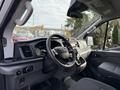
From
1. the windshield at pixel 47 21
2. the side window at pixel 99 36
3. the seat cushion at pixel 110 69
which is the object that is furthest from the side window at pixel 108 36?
the windshield at pixel 47 21

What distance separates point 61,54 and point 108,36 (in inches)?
49.7

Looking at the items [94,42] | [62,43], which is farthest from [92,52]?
[62,43]

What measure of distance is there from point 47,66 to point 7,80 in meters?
0.44

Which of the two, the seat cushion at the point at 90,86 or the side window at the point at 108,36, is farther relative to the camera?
the side window at the point at 108,36

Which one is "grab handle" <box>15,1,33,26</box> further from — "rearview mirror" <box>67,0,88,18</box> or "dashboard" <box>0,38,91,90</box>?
"rearview mirror" <box>67,0,88,18</box>

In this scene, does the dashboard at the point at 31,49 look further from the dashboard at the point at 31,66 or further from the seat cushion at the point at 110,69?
the seat cushion at the point at 110,69

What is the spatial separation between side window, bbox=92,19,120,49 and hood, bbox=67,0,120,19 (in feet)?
1.57

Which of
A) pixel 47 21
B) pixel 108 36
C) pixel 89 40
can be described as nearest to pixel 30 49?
pixel 47 21

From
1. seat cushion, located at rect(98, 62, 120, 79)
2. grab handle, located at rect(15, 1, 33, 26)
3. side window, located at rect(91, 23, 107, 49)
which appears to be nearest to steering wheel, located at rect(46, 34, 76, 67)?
grab handle, located at rect(15, 1, 33, 26)

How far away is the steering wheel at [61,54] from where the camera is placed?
7.12 ft

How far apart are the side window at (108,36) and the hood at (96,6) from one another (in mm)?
478

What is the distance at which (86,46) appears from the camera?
3398 millimetres

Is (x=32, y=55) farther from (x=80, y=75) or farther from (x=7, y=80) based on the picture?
(x=80, y=75)

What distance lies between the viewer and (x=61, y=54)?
91.5 inches
